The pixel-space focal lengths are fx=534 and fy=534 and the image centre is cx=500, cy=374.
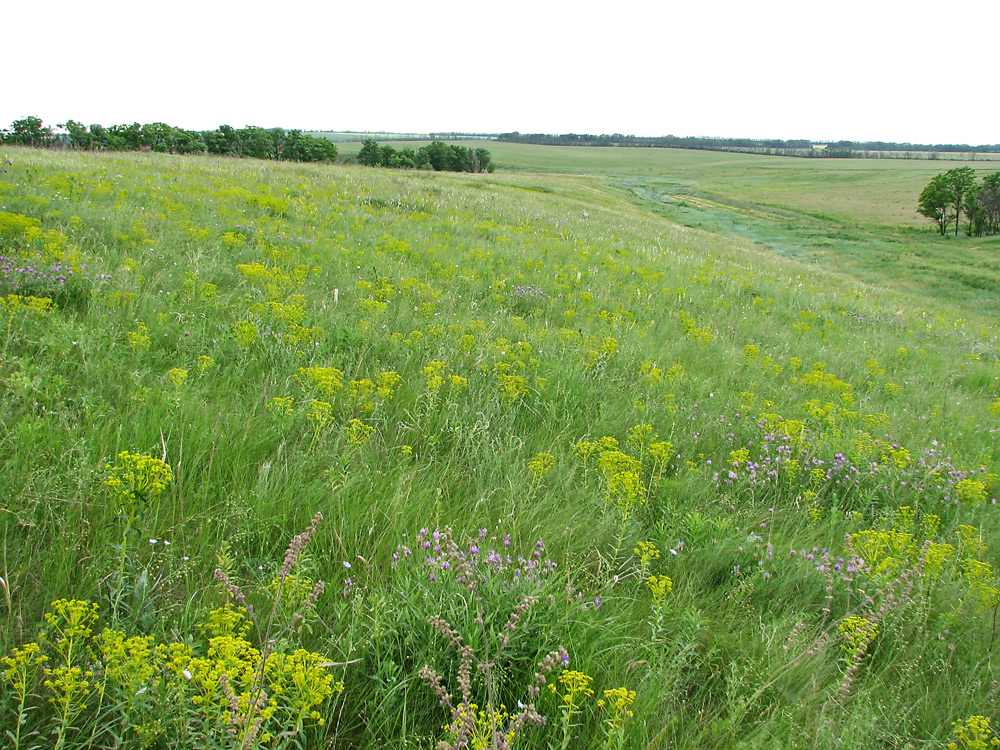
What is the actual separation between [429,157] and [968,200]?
65694mm

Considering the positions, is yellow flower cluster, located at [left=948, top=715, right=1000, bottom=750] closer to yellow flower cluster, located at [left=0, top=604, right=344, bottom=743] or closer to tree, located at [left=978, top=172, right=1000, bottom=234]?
yellow flower cluster, located at [left=0, top=604, right=344, bottom=743]

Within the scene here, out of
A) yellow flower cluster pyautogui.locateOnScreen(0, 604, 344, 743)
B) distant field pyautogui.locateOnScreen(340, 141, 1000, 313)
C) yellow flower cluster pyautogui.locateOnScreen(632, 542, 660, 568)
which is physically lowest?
yellow flower cluster pyautogui.locateOnScreen(632, 542, 660, 568)

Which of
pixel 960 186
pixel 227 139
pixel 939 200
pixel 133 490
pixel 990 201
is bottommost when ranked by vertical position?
pixel 133 490

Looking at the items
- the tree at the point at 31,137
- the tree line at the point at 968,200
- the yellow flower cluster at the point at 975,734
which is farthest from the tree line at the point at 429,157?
the yellow flower cluster at the point at 975,734

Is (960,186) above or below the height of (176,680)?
above

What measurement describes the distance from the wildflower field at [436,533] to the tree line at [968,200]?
6701 cm

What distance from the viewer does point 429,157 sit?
262 feet

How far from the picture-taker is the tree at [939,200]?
5478 centimetres

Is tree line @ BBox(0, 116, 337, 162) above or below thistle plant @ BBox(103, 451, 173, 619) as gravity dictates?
above

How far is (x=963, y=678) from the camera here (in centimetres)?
222

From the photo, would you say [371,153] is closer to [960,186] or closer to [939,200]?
[939,200]

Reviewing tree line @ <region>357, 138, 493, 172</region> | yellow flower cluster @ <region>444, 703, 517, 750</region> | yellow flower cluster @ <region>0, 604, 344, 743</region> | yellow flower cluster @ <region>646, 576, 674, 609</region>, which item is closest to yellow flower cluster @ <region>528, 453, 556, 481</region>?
yellow flower cluster @ <region>646, 576, 674, 609</region>

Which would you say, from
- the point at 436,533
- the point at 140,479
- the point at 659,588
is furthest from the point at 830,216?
the point at 140,479

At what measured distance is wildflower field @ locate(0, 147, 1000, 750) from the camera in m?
1.52
